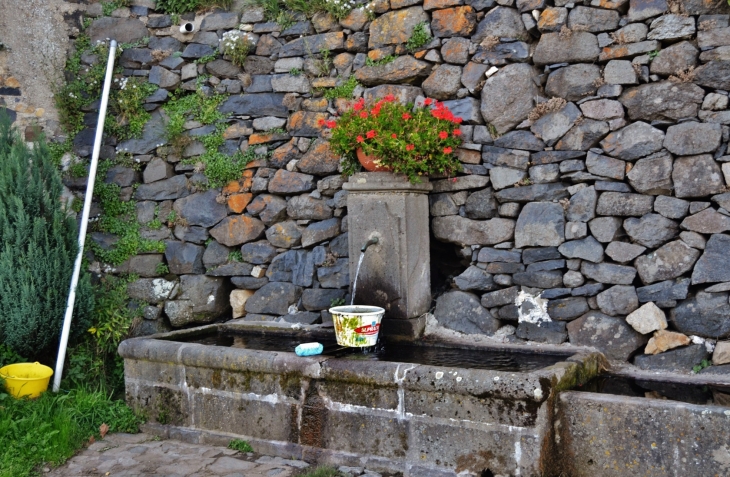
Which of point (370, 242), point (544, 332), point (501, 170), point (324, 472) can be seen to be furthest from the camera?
point (501, 170)

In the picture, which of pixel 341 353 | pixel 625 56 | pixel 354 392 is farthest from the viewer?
pixel 625 56

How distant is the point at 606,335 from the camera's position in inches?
179

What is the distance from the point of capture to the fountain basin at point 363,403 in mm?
3408

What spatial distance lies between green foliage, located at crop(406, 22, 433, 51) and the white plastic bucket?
2299 mm

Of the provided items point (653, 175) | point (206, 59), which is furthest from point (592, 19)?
point (206, 59)

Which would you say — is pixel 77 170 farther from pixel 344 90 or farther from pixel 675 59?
pixel 675 59

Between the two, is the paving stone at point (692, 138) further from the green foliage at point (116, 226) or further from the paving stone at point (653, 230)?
the green foliage at point (116, 226)

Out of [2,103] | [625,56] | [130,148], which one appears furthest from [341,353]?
[2,103]

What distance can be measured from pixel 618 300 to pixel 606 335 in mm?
253

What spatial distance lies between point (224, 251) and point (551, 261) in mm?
2857

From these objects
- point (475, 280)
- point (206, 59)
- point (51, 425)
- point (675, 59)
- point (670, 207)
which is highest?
point (206, 59)

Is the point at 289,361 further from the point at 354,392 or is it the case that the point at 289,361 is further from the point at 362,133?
the point at 362,133

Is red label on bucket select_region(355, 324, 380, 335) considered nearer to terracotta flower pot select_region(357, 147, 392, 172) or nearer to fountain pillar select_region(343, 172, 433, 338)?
fountain pillar select_region(343, 172, 433, 338)

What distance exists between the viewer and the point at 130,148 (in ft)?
20.6
